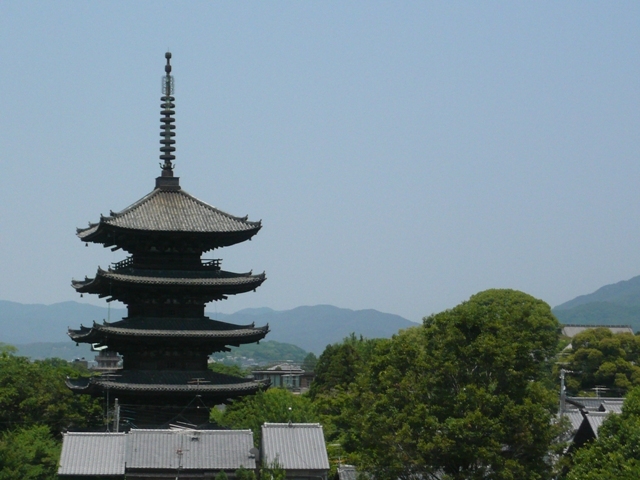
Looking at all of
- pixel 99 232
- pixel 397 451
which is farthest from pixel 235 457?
pixel 99 232

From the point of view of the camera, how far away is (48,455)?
5431cm

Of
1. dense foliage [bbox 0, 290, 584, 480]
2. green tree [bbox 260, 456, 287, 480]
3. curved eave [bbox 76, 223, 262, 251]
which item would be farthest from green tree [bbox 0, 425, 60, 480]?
curved eave [bbox 76, 223, 262, 251]

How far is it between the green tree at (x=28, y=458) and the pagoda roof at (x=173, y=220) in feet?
34.0

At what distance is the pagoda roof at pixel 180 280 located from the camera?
56.5 meters

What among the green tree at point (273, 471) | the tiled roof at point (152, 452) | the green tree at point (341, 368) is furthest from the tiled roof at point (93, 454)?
the green tree at point (341, 368)

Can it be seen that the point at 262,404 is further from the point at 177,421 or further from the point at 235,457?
the point at 235,457

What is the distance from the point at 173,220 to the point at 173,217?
321 millimetres

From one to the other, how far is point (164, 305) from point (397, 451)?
653 inches

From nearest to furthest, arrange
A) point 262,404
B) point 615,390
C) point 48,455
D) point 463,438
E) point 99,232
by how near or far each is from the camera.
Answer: point 463,438 < point 48,455 < point 99,232 < point 262,404 < point 615,390

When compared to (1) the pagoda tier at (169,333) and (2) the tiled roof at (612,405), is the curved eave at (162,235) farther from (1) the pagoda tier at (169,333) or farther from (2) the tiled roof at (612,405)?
(2) the tiled roof at (612,405)

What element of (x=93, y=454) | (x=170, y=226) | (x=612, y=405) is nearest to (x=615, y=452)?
(x=93, y=454)

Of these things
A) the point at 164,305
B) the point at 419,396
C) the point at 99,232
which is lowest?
the point at 419,396

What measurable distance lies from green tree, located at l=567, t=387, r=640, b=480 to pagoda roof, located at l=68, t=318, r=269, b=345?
63.9 feet

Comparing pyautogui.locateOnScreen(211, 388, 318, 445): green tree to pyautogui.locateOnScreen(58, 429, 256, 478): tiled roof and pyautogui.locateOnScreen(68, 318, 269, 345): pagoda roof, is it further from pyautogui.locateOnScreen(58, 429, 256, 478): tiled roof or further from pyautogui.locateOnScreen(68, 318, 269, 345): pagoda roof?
pyautogui.locateOnScreen(58, 429, 256, 478): tiled roof
